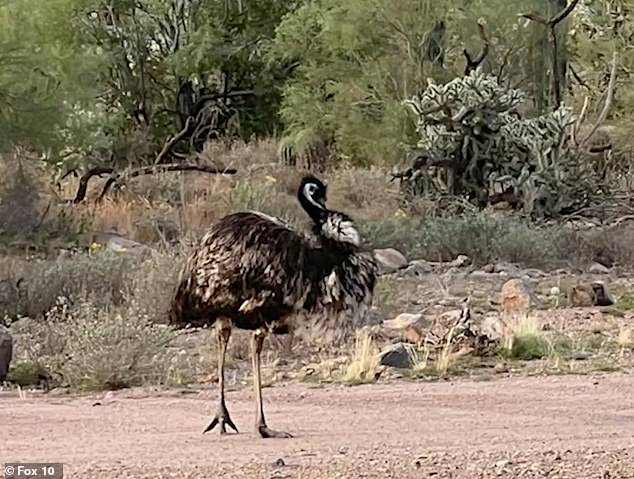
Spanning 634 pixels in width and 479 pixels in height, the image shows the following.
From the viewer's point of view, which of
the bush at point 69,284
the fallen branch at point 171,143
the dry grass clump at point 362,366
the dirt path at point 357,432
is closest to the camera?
the dirt path at point 357,432

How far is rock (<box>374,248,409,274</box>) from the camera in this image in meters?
20.9

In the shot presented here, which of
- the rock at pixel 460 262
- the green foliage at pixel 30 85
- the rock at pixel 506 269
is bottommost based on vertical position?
the rock at pixel 506 269

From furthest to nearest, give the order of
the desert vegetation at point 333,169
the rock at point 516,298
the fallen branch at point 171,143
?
the fallen branch at point 171,143 < the rock at point 516,298 < the desert vegetation at point 333,169

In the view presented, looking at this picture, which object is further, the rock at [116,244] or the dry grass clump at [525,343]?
the rock at [116,244]

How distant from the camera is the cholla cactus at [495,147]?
2505cm

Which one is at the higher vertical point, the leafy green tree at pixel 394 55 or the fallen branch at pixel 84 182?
the leafy green tree at pixel 394 55

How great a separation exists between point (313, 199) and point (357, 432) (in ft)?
4.99

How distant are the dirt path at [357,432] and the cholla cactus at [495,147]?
42.0 feet

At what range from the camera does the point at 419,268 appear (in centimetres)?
2116

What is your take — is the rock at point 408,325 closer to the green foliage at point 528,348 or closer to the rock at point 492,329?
the rock at point 492,329

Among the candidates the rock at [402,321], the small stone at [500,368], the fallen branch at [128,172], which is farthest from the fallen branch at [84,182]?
the small stone at [500,368]

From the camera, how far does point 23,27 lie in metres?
22.2

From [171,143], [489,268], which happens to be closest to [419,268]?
[489,268]

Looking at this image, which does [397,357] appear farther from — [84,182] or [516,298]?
[84,182]
